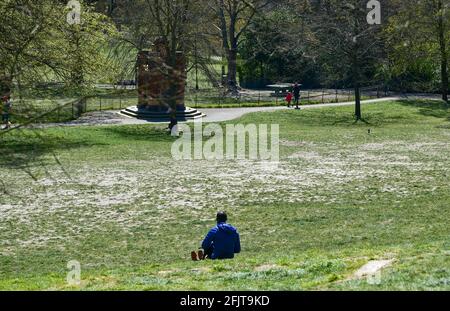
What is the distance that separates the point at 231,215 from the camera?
2125 cm

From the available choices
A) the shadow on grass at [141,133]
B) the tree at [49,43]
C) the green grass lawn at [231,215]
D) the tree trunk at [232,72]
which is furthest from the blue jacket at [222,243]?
the tree trunk at [232,72]

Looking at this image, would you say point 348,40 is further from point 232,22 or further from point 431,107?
point 232,22

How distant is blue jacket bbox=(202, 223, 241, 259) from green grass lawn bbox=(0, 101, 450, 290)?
0.27 meters

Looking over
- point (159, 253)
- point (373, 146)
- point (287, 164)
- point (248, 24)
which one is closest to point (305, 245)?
point (159, 253)

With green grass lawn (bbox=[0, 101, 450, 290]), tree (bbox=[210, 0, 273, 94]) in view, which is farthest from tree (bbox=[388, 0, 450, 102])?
green grass lawn (bbox=[0, 101, 450, 290])

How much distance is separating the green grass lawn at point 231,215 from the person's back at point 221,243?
11.1 inches

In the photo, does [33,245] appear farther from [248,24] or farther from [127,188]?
[248,24]

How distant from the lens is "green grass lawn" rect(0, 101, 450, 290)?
1327cm

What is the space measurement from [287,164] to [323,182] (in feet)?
13.3

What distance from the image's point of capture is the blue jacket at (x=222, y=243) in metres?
15.1

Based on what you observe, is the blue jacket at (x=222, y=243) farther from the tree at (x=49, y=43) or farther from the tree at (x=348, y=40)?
the tree at (x=348, y=40)

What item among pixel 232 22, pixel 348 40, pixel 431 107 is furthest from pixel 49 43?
pixel 232 22

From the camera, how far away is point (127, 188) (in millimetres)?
25062

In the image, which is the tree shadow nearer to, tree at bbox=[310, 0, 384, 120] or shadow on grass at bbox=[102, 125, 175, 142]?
tree at bbox=[310, 0, 384, 120]
